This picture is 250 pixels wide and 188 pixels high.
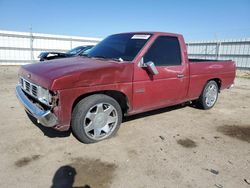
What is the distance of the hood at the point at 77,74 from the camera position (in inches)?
113

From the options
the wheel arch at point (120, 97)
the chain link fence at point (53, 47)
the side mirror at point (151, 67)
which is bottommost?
the wheel arch at point (120, 97)

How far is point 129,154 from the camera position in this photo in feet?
10.5

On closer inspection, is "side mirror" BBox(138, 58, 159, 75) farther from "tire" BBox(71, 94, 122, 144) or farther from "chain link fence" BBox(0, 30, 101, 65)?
"chain link fence" BBox(0, 30, 101, 65)

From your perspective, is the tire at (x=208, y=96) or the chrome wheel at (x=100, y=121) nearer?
the chrome wheel at (x=100, y=121)

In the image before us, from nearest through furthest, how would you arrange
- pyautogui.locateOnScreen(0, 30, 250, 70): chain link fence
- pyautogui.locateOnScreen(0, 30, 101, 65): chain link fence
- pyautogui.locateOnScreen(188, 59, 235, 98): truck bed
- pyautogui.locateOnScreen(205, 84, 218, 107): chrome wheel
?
pyautogui.locateOnScreen(188, 59, 235, 98): truck bed → pyautogui.locateOnScreen(205, 84, 218, 107): chrome wheel → pyautogui.locateOnScreen(0, 30, 250, 70): chain link fence → pyautogui.locateOnScreen(0, 30, 101, 65): chain link fence

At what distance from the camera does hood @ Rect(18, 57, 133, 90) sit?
2.88m

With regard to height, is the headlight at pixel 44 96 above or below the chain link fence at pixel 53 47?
below

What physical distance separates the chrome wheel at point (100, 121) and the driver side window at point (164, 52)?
1169 millimetres

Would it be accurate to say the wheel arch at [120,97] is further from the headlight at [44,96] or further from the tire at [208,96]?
the tire at [208,96]

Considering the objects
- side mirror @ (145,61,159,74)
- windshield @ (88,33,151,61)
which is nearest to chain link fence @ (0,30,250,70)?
windshield @ (88,33,151,61)

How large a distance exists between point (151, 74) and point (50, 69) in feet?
5.83

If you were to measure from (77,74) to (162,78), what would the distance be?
1.81 meters

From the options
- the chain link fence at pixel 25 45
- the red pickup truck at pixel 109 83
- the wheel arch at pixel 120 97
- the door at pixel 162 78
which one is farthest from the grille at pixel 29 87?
the chain link fence at pixel 25 45

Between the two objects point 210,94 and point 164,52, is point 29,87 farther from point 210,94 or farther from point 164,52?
point 210,94
